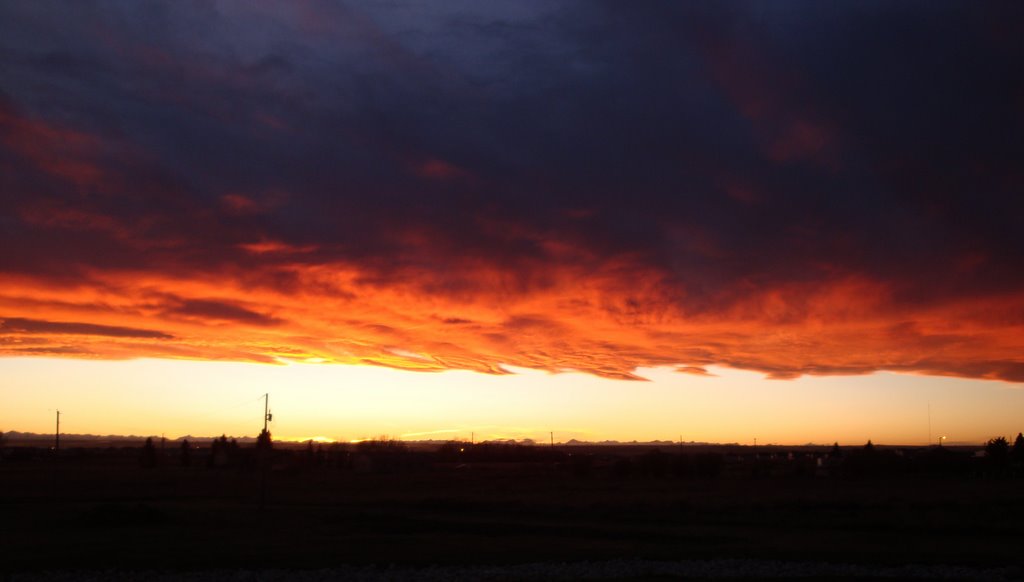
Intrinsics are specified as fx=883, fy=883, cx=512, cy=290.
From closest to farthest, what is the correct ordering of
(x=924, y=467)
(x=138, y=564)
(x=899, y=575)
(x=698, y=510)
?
(x=899, y=575) < (x=138, y=564) < (x=698, y=510) < (x=924, y=467)

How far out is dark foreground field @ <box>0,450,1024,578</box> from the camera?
98.6 ft

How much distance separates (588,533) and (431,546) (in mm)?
8675

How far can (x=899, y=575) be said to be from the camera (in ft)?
82.6

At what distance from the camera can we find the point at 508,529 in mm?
41594

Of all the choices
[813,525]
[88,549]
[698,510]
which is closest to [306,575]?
[88,549]

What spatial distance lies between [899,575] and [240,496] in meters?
56.8

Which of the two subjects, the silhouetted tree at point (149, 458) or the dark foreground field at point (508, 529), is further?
the silhouetted tree at point (149, 458)

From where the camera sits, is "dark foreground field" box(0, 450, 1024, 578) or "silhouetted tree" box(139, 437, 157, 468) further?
"silhouetted tree" box(139, 437, 157, 468)

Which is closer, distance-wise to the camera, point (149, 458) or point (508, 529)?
point (508, 529)

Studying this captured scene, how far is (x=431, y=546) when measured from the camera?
3412 centimetres

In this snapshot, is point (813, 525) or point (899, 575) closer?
point (899, 575)

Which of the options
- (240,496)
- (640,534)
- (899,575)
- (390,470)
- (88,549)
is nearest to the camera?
(899,575)

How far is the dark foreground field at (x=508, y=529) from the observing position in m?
30.0

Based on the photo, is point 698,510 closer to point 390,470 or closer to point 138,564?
point 138,564
